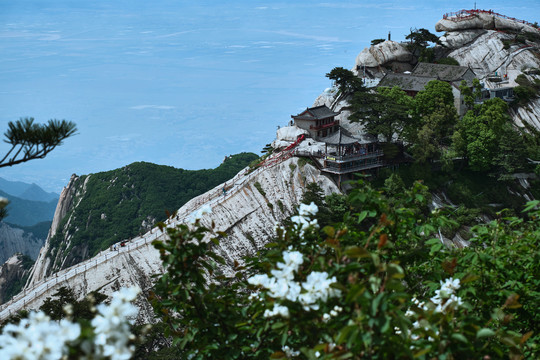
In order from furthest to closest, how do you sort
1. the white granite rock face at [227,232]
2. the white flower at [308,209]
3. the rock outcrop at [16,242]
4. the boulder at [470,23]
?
the rock outcrop at [16,242], the boulder at [470,23], the white granite rock face at [227,232], the white flower at [308,209]

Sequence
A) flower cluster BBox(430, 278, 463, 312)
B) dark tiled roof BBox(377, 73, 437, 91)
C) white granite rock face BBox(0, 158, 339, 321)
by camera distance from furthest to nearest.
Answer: dark tiled roof BBox(377, 73, 437, 91) < white granite rock face BBox(0, 158, 339, 321) < flower cluster BBox(430, 278, 463, 312)

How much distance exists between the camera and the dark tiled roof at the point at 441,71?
59.6 m

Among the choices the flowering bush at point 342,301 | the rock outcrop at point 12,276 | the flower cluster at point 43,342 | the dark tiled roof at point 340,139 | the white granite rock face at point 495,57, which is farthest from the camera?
the rock outcrop at point 12,276

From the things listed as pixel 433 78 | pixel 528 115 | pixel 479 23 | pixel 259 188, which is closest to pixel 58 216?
pixel 259 188

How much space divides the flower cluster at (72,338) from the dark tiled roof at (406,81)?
57.3 m

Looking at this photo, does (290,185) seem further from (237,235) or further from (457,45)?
(457,45)

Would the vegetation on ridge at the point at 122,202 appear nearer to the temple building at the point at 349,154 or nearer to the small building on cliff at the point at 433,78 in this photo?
the temple building at the point at 349,154

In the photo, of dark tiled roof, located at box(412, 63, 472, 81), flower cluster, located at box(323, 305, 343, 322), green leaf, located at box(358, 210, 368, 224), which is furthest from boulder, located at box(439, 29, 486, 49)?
flower cluster, located at box(323, 305, 343, 322)

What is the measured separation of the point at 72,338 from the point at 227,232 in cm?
3562

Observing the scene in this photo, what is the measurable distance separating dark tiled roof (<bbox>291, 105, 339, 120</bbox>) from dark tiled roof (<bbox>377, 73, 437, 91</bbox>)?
12.2m

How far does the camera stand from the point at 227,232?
129ft

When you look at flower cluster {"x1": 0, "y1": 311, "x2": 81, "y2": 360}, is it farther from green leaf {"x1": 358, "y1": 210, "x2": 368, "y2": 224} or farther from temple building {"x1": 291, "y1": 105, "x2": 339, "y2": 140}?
temple building {"x1": 291, "y1": 105, "x2": 339, "y2": 140}

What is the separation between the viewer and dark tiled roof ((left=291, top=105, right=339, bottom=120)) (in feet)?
164

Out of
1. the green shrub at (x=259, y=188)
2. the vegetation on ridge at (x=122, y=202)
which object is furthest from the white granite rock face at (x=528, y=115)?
the vegetation on ridge at (x=122, y=202)
